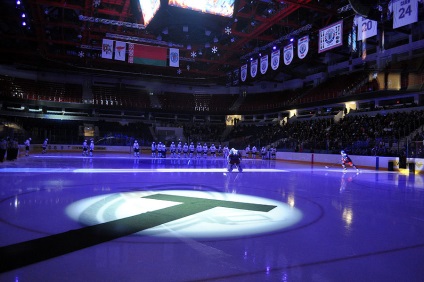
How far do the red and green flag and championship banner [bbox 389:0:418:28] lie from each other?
13.9m

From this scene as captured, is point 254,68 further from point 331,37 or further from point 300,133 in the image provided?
point 300,133

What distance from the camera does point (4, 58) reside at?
1407 inches

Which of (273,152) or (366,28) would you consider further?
(273,152)

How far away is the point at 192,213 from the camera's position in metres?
5.96

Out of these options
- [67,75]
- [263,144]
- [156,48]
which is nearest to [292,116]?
[263,144]

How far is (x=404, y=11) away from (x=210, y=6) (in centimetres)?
827

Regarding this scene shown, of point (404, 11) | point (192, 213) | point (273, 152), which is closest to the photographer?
point (192, 213)

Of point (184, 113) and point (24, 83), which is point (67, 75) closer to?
point (24, 83)

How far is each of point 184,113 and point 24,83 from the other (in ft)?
68.2

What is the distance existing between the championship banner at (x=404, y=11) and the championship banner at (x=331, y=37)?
3.97m

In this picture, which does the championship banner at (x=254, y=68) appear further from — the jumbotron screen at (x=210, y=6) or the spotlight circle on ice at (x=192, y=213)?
the spotlight circle on ice at (x=192, y=213)

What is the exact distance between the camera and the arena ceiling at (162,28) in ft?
61.4

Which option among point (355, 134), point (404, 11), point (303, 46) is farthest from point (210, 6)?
point (355, 134)

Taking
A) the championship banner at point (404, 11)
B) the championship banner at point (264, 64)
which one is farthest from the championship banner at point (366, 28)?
the championship banner at point (264, 64)
